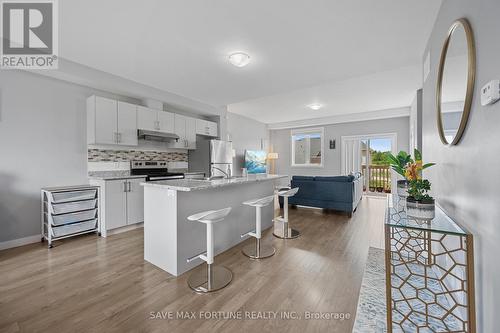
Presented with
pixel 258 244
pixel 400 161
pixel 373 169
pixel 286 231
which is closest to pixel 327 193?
pixel 286 231

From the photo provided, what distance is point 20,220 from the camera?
9.86 feet

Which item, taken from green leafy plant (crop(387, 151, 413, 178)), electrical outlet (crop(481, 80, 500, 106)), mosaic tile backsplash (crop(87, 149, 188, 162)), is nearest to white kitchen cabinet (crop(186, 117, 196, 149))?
mosaic tile backsplash (crop(87, 149, 188, 162))

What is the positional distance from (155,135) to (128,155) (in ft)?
2.22

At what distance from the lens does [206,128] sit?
535 cm

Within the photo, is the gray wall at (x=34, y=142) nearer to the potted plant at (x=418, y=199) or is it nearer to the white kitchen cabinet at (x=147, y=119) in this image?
the white kitchen cabinet at (x=147, y=119)

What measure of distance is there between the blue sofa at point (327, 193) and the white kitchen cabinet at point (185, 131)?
8.49ft

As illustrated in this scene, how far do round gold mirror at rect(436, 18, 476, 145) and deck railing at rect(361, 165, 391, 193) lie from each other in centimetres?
622

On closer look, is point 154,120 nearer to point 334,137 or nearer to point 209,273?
point 209,273

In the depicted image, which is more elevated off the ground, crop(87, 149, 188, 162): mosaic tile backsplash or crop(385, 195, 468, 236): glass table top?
crop(87, 149, 188, 162): mosaic tile backsplash

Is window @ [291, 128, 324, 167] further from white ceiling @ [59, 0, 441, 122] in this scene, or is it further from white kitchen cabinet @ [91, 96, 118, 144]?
white kitchen cabinet @ [91, 96, 118, 144]

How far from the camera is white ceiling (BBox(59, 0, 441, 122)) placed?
78.7 inches

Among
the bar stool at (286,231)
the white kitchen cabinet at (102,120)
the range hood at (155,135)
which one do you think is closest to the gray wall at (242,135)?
the range hood at (155,135)

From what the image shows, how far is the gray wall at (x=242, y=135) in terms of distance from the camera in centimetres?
708

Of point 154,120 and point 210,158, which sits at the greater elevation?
point 154,120
